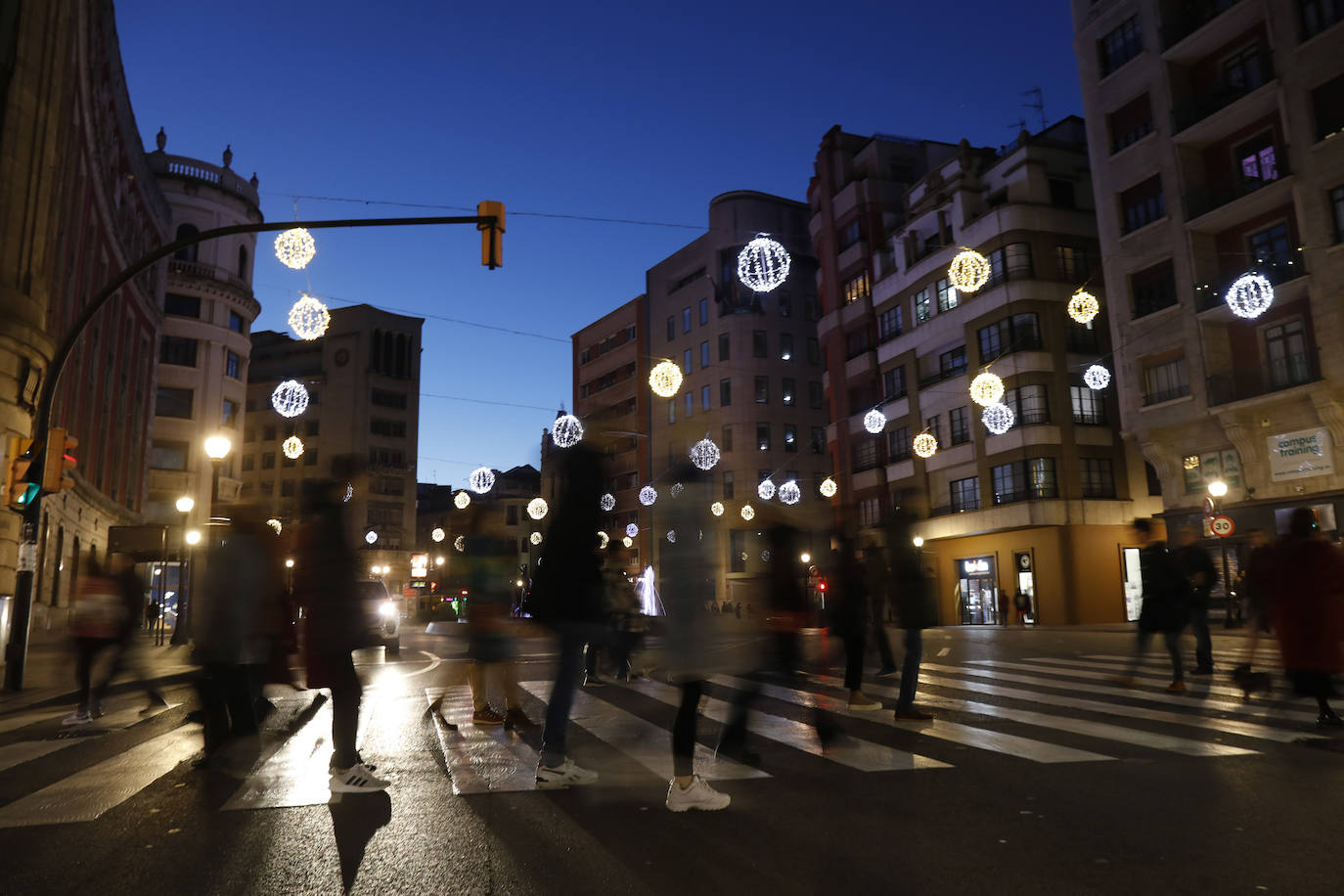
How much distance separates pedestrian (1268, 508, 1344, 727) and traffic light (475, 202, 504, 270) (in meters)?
9.54

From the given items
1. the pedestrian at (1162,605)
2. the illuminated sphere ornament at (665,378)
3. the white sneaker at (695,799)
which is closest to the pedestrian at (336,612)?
the white sneaker at (695,799)

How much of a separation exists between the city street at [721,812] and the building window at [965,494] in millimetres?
32225

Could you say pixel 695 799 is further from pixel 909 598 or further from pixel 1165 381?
pixel 1165 381

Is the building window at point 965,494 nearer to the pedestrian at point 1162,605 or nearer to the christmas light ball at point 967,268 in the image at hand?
the christmas light ball at point 967,268

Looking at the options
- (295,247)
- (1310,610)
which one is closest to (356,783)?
(1310,610)

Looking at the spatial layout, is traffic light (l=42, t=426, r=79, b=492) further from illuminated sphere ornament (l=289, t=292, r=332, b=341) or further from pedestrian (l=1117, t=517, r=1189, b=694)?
pedestrian (l=1117, t=517, r=1189, b=694)

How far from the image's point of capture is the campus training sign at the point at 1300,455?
25.8 m

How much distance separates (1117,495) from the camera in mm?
37938

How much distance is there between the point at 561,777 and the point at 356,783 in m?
1.19

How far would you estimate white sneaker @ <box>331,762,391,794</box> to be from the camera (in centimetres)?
552

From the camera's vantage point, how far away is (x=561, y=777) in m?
5.59

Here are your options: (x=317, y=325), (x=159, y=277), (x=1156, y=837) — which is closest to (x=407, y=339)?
(x=159, y=277)

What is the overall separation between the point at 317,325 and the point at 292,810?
48.7 feet

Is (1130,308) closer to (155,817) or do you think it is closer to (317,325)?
(317,325)
